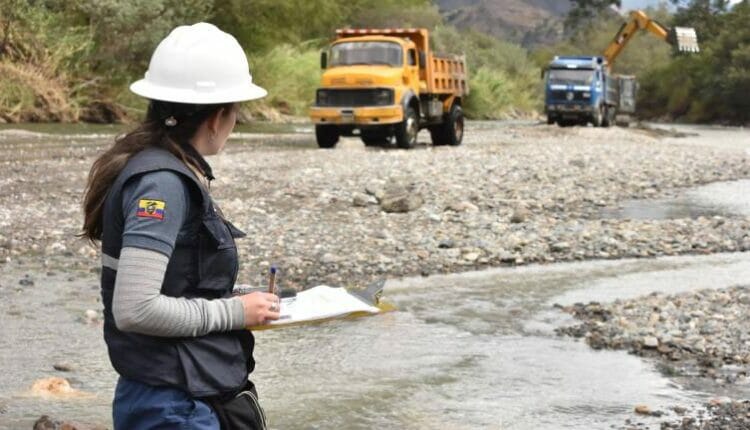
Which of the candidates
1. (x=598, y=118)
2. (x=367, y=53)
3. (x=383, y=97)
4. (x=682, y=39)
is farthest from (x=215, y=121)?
(x=682, y=39)

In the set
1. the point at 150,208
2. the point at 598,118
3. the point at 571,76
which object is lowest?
the point at 598,118

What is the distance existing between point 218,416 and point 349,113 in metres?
22.8

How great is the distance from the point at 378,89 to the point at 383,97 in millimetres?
189

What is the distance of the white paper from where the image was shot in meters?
3.01

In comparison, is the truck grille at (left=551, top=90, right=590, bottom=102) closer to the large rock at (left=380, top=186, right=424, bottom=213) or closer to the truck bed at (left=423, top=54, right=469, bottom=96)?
the truck bed at (left=423, top=54, right=469, bottom=96)

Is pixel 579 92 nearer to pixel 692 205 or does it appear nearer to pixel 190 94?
pixel 692 205

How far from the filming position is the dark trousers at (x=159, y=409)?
9.39 feet

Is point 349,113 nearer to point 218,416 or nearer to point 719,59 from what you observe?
point 218,416

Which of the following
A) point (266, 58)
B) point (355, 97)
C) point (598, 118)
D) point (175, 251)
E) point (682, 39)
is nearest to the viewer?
point (175, 251)

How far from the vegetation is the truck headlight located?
34.6ft

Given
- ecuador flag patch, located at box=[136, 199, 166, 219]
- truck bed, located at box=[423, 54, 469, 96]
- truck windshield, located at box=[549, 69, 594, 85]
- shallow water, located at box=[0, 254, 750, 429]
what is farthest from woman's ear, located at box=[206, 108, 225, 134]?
truck windshield, located at box=[549, 69, 594, 85]

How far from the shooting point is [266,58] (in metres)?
43.2

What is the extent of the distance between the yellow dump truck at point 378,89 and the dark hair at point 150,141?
22.3 m

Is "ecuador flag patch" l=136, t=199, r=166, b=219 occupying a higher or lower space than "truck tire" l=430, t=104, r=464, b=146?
higher
